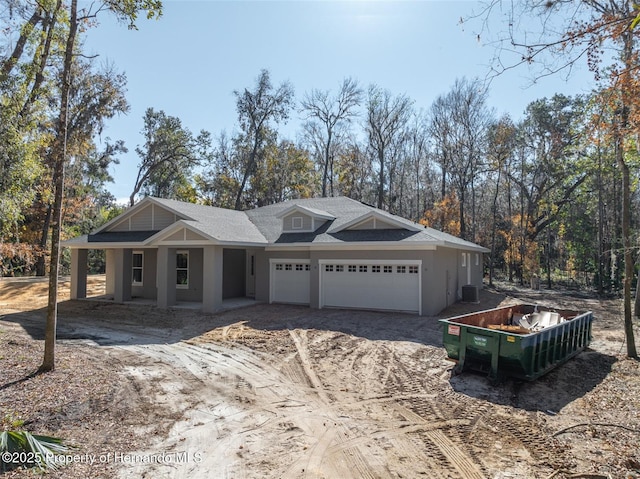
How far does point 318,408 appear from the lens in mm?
6297

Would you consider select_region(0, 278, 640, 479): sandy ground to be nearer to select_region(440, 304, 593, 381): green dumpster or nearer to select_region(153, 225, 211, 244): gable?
select_region(440, 304, 593, 381): green dumpster

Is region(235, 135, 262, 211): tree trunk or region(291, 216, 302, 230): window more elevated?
region(235, 135, 262, 211): tree trunk

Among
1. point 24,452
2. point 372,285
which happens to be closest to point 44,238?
point 372,285

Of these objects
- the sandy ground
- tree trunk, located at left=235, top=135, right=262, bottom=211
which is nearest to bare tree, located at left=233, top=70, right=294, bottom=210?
tree trunk, located at left=235, top=135, right=262, bottom=211

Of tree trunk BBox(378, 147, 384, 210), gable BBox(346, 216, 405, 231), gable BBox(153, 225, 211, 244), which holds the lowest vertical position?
gable BBox(153, 225, 211, 244)

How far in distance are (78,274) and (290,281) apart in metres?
9.96

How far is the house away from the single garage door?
37mm

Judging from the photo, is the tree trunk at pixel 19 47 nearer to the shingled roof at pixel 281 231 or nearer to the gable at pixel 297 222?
the shingled roof at pixel 281 231

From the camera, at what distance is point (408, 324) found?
41.4 feet

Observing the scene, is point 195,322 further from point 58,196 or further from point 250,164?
point 250,164

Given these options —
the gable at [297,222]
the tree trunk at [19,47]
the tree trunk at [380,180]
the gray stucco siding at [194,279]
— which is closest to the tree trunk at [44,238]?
the gray stucco siding at [194,279]

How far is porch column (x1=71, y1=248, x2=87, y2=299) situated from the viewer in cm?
1806

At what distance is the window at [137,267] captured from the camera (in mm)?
18825

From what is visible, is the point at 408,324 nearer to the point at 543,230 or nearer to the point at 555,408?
the point at 555,408
